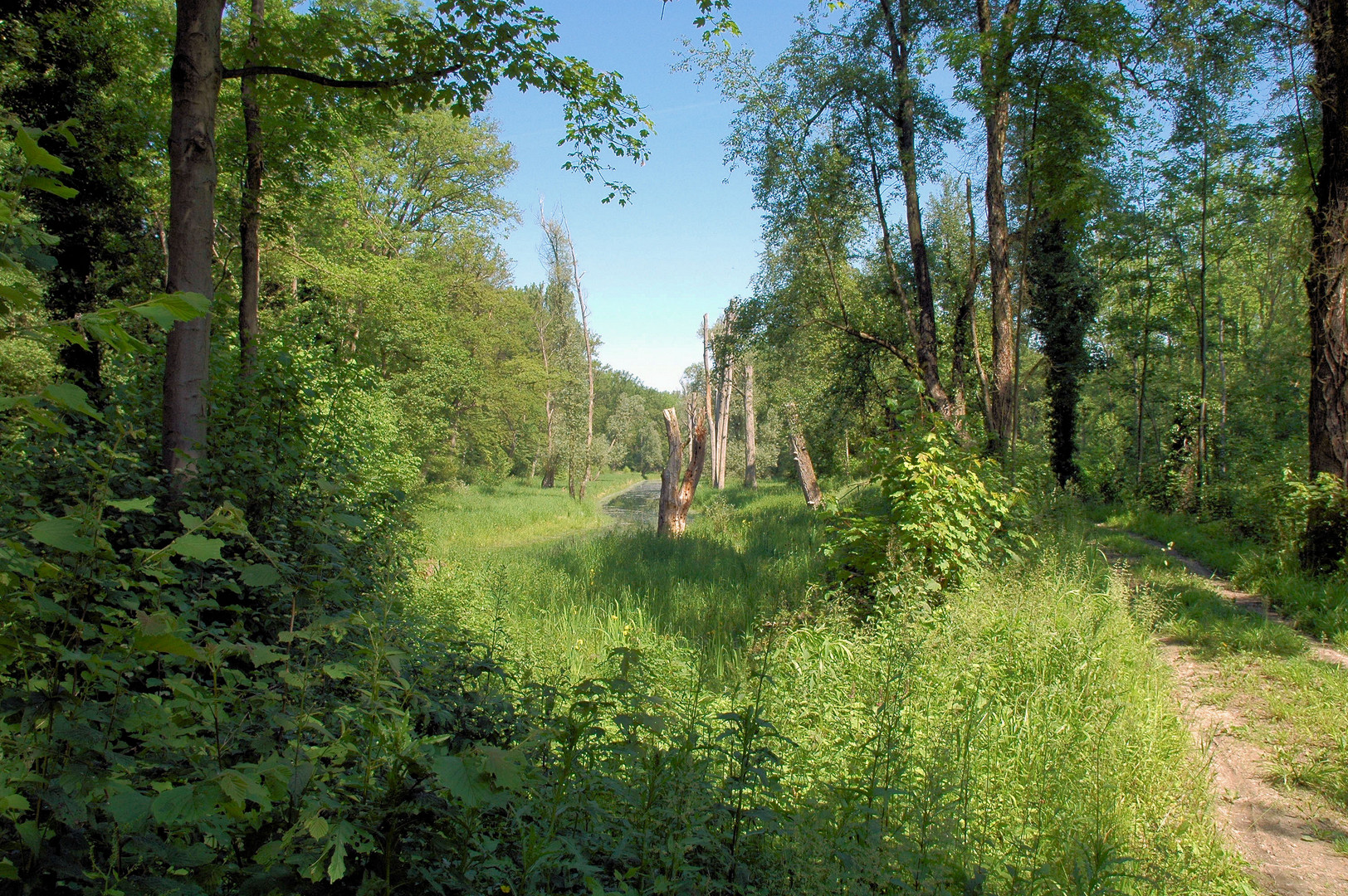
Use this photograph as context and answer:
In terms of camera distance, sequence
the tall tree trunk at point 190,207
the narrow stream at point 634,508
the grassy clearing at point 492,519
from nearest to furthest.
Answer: the tall tree trunk at point 190,207 → the grassy clearing at point 492,519 → the narrow stream at point 634,508

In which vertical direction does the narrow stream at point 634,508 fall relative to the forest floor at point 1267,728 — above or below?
below

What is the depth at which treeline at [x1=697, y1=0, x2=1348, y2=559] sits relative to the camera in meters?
9.41

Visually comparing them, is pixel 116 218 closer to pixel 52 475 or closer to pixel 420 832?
pixel 52 475

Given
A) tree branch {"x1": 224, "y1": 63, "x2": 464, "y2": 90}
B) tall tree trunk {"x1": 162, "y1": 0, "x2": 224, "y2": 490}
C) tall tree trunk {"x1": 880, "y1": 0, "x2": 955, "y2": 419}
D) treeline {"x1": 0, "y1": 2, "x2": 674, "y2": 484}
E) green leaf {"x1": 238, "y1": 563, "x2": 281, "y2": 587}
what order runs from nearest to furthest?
green leaf {"x1": 238, "y1": 563, "x2": 281, "y2": 587} < tall tree trunk {"x1": 162, "y1": 0, "x2": 224, "y2": 490} < tree branch {"x1": 224, "y1": 63, "x2": 464, "y2": 90} < treeline {"x1": 0, "y1": 2, "x2": 674, "y2": 484} < tall tree trunk {"x1": 880, "y1": 0, "x2": 955, "y2": 419}

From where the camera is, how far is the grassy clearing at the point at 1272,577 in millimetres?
6191

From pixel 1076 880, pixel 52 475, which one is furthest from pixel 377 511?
pixel 1076 880

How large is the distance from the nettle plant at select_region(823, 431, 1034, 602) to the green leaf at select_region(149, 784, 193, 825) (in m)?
5.21

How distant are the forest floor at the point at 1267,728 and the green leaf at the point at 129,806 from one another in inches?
170

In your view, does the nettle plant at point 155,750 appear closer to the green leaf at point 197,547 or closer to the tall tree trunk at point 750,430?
the green leaf at point 197,547

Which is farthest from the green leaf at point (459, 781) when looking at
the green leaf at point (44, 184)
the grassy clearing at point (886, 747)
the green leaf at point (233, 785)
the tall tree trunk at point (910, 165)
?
the tall tree trunk at point (910, 165)

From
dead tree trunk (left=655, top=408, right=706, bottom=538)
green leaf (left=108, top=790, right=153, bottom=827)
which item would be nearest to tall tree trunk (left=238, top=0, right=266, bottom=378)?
green leaf (left=108, top=790, right=153, bottom=827)

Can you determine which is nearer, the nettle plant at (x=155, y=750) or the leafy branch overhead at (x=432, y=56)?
the nettle plant at (x=155, y=750)

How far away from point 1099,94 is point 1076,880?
1121 centimetres

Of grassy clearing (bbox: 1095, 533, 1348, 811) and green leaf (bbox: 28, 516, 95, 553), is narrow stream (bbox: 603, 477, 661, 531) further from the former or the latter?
green leaf (bbox: 28, 516, 95, 553)
